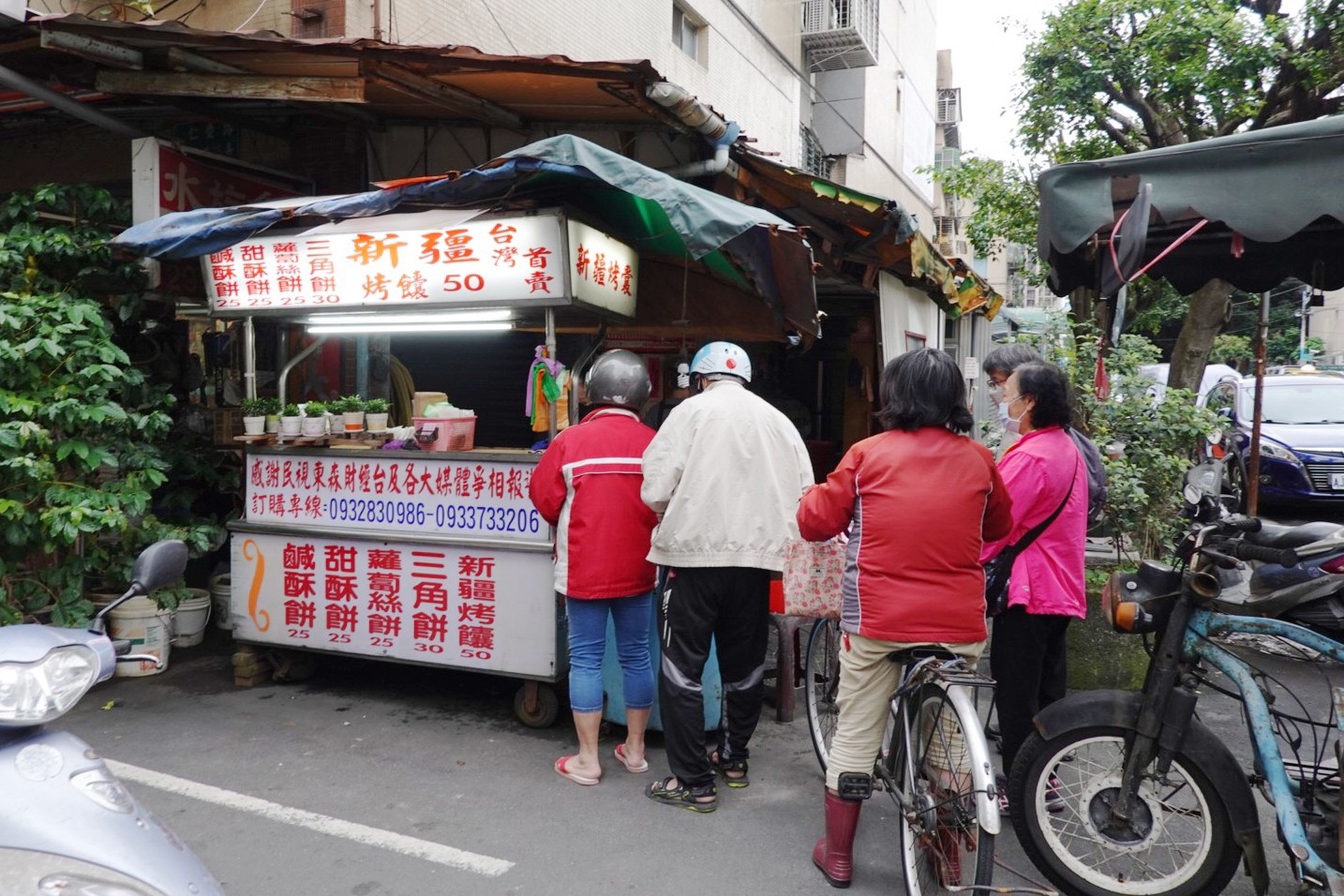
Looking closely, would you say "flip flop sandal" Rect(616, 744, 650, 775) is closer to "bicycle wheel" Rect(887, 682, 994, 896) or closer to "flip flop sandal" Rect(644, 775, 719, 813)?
"flip flop sandal" Rect(644, 775, 719, 813)

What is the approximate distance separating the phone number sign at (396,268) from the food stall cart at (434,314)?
0.01 metres

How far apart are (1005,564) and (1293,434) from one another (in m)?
10.3

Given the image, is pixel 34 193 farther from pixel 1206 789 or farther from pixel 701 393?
pixel 1206 789

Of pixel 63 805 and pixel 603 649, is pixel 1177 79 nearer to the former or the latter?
pixel 603 649

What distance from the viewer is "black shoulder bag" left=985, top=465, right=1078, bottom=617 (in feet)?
12.5

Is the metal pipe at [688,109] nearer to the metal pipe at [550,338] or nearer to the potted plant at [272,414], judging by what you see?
the metal pipe at [550,338]

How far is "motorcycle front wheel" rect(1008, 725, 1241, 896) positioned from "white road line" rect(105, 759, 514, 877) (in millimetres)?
1906

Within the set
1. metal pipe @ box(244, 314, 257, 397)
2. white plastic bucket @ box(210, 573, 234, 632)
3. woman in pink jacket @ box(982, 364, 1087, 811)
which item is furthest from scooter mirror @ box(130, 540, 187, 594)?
white plastic bucket @ box(210, 573, 234, 632)

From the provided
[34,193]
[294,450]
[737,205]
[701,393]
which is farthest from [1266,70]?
[34,193]

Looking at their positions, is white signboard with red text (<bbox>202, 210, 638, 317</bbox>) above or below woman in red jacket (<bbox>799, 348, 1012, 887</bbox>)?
above

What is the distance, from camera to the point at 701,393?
13.8ft

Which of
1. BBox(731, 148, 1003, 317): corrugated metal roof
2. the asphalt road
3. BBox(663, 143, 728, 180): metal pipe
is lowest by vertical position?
the asphalt road

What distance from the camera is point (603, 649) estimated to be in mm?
4445

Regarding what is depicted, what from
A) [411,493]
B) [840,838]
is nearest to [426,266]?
[411,493]
